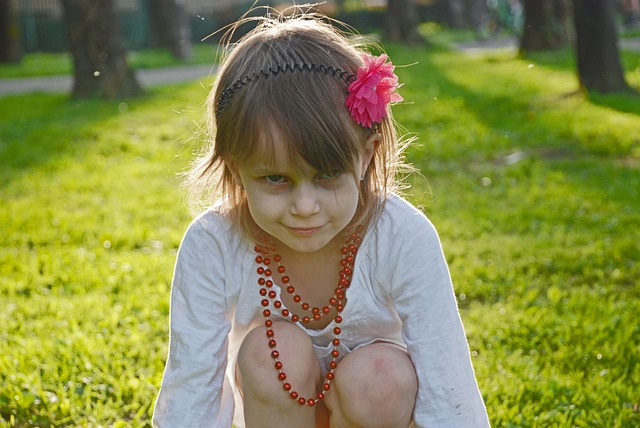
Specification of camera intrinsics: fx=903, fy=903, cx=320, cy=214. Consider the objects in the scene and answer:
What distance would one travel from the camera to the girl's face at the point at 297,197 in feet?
6.45

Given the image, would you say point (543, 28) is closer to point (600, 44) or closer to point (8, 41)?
point (600, 44)

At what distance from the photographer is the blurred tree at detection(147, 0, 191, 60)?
17156mm

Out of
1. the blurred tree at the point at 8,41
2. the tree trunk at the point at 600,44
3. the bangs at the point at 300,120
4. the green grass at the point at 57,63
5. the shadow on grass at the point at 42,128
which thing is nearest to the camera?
the bangs at the point at 300,120

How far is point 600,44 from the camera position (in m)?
8.16

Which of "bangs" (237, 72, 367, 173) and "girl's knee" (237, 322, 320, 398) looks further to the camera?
"girl's knee" (237, 322, 320, 398)

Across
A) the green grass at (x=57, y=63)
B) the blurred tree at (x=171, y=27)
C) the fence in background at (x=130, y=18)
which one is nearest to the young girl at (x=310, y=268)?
the green grass at (x=57, y=63)

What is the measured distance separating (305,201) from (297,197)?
0.03m

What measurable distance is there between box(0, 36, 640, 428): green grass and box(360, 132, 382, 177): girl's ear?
1.14 ft

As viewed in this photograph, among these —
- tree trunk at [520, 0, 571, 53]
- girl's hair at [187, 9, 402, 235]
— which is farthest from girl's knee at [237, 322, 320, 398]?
tree trunk at [520, 0, 571, 53]

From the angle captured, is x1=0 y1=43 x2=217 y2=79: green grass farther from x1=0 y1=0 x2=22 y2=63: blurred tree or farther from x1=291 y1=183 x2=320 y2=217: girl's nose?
x1=291 y1=183 x2=320 y2=217: girl's nose

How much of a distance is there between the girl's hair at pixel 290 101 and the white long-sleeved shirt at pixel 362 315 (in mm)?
133

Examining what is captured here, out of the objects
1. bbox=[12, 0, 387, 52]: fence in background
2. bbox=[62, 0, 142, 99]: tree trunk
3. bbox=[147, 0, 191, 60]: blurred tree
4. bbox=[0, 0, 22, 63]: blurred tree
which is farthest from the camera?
bbox=[12, 0, 387, 52]: fence in background

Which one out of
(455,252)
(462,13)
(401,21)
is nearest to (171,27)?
(401,21)

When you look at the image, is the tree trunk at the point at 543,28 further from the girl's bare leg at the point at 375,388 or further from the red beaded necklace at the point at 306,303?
the girl's bare leg at the point at 375,388
